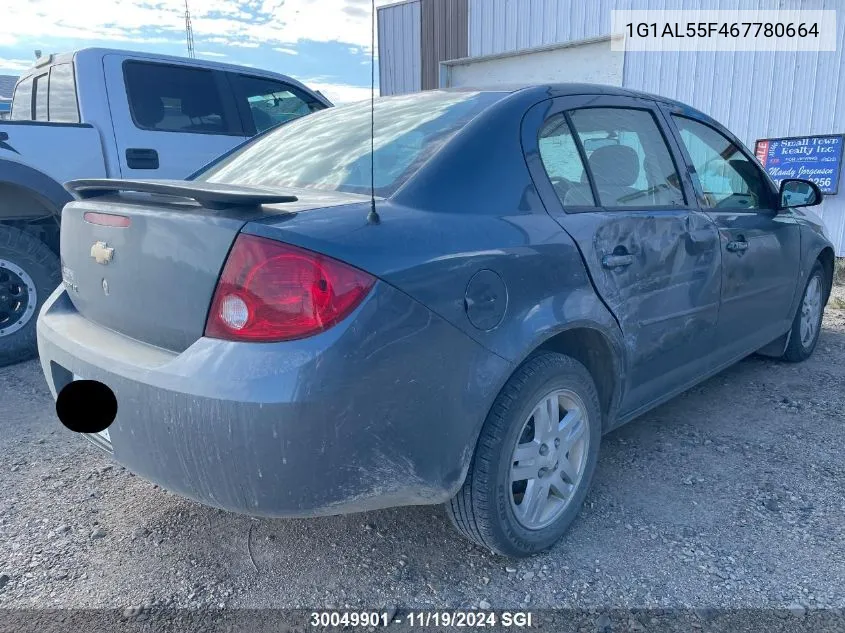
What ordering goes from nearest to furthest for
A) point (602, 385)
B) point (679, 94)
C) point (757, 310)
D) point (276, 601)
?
point (276, 601), point (602, 385), point (757, 310), point (679, 94)

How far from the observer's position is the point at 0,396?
3801 millimetres

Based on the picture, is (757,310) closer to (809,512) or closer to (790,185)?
(790,185)

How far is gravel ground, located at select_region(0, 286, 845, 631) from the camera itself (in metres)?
2.11

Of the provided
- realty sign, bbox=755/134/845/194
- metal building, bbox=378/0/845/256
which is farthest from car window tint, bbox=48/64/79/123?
realty sign, bbox=755/134/845/194

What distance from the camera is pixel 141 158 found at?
466cm

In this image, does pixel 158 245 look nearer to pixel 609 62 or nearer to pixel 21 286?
pixel 21 286

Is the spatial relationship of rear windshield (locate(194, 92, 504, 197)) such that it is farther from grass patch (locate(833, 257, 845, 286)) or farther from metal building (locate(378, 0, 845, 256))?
grass patch (locate(833, 257, 845, 286))

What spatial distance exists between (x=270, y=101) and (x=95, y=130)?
1584 mm

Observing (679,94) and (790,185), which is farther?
(679,94)

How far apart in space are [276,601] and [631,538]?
51.2 inches

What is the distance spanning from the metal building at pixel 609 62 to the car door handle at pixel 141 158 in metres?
2.95

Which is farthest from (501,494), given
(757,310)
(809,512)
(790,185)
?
(790,185)

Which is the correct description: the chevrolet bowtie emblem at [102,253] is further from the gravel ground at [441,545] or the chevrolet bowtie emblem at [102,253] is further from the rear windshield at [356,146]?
the gravel ground at [441,545]

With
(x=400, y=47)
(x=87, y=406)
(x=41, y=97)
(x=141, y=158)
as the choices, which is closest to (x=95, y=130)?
(x=141, y=158)
